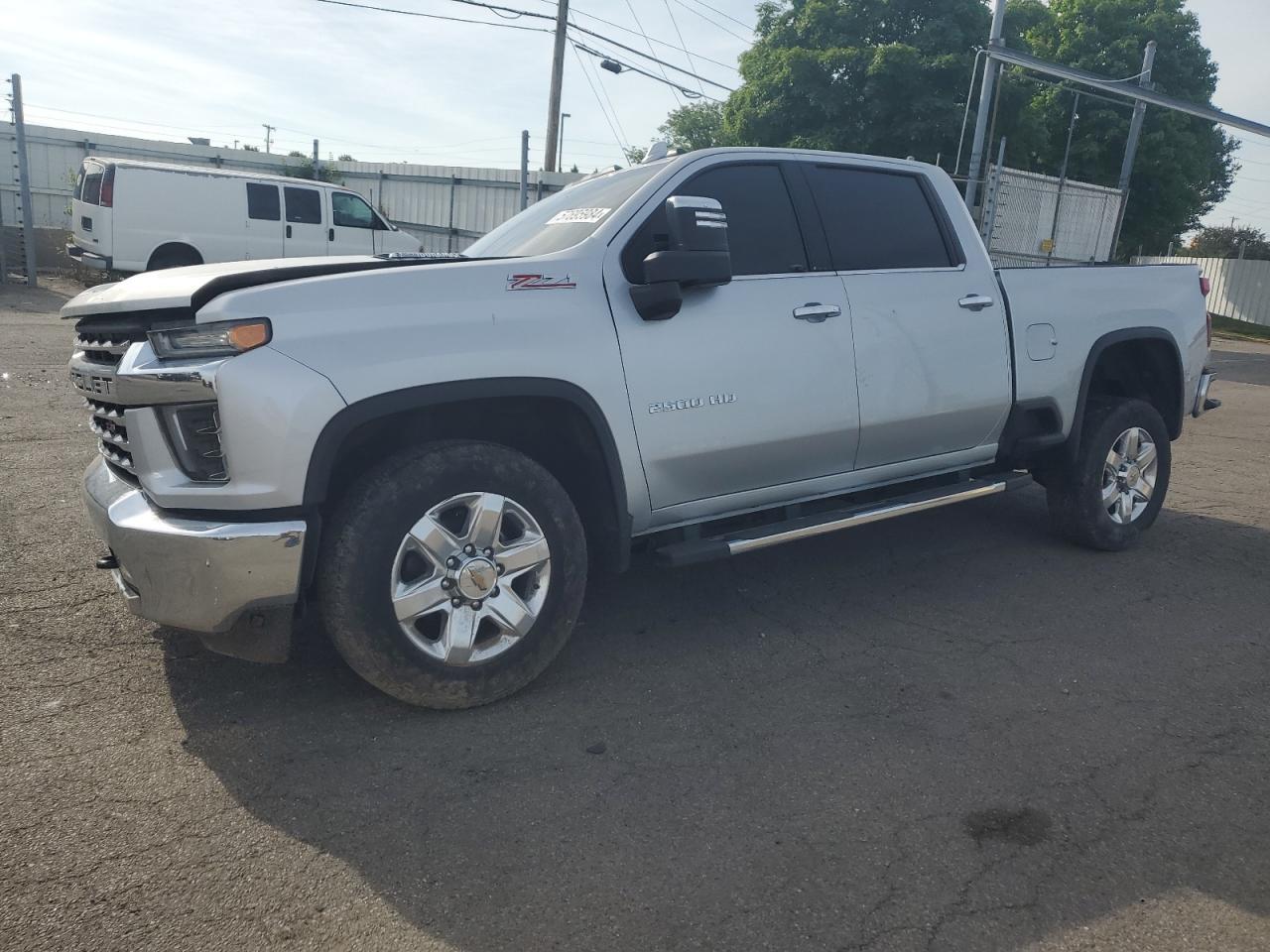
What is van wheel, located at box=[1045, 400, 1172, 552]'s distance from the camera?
5.30 metres

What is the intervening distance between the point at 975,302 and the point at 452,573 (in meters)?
2.89

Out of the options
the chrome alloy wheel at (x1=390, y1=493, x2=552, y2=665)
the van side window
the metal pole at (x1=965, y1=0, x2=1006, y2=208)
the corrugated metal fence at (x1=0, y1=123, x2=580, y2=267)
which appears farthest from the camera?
the corrugated metal fence at (x1=0, y1=123, x2=580, y2=267)

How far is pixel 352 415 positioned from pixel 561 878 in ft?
4.83

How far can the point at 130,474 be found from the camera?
3.29 metres

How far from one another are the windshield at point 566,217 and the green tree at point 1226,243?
146 feet

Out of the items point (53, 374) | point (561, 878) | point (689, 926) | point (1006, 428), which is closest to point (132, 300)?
point (561, 878)

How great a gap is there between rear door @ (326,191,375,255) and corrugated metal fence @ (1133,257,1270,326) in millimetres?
25729

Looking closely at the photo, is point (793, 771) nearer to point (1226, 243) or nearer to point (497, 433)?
point (497, 433)

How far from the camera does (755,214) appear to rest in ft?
13.7

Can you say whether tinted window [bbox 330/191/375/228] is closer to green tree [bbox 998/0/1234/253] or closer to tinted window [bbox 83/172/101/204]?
tinted window [bbox 83/172/101/204]

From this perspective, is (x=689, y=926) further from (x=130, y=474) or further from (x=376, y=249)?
(x=376, y=249)

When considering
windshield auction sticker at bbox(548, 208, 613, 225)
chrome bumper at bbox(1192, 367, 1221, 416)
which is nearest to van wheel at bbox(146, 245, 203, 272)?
windshield auction sticker at bbox(548, 208, 613, 225)

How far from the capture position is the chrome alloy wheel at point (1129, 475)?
5.39 m

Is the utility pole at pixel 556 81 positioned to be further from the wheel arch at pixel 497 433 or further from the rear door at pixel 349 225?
the wheel arch at pixel 497 433
